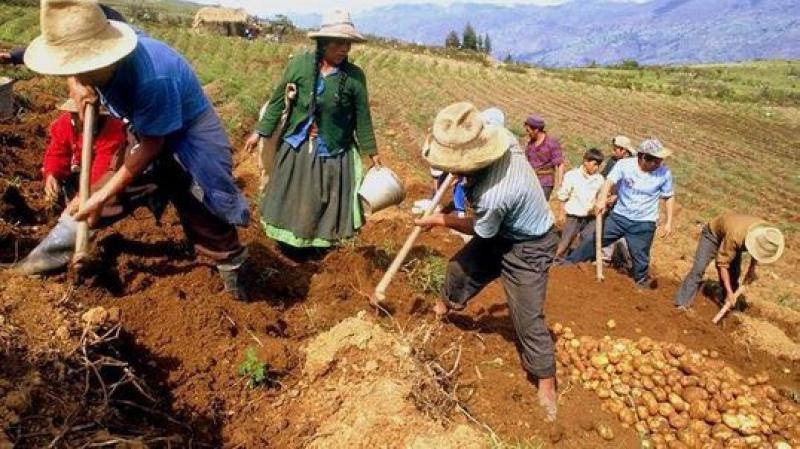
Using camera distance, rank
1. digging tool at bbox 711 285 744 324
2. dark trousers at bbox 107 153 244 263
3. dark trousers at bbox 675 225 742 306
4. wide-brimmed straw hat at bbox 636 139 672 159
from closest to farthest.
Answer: dark trousers at bbox 107 153 244 263 < digging tool at bbox 711 285 744 324 < wide-brimmed straw hat at bbox 636 139 672 159 < dark trousers at bbox 675 225 742 306

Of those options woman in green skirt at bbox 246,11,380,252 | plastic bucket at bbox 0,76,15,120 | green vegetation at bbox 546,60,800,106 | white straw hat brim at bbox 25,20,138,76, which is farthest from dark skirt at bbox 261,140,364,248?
green vegetation at bbox 546,60,800,106

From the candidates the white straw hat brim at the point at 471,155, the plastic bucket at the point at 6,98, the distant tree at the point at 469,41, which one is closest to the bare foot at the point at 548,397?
the white straw hat brim at the point at 471,155

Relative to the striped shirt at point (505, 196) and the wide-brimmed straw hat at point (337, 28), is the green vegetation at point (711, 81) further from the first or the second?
the striped shirt at point (505, 196)

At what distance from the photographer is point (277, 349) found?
2930mm

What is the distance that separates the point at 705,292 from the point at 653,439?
8.84ft

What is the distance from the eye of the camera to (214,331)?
3.05 metres

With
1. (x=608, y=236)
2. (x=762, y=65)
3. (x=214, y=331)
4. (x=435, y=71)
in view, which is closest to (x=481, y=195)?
(x=214, y=331)

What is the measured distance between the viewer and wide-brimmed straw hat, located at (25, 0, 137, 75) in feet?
7.51

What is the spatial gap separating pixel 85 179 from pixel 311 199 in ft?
5.74

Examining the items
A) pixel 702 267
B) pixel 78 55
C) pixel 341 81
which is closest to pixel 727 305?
pixel 702 267

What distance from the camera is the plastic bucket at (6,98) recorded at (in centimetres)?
519

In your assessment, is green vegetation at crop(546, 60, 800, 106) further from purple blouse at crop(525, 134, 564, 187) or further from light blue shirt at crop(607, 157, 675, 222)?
light blue shirt at crop(607, 157, 675, 222)

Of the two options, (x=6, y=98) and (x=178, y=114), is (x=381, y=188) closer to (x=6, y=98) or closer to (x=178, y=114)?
(x=178, y=114)

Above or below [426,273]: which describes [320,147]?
above
